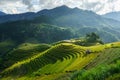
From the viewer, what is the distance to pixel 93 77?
39.2m

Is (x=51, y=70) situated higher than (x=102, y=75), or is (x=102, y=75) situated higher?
(x=102, y=75)

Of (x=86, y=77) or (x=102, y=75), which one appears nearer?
(x=102, y=75)

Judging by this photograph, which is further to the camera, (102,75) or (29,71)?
(29,71)

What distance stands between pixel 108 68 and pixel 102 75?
5.93 ft

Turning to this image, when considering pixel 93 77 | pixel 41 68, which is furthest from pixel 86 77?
pixel 41 68

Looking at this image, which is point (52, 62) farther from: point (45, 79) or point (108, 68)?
point (108, 68)

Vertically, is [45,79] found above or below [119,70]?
below

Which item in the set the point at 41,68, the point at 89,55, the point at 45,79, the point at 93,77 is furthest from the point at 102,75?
the point at 41,68

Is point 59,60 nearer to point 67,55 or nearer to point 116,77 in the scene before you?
point 67,55

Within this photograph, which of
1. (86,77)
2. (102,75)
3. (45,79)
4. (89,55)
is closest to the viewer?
(102,75)

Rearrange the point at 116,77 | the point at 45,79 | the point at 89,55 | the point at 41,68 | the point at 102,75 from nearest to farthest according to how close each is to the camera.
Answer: the point at 116,77
the point at 102,75
the point at 45,79
the point at 89,55
the point at 41,68

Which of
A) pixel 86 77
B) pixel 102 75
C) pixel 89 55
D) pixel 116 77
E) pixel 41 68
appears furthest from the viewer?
pixel 41 68

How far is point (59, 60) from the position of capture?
7598 inches

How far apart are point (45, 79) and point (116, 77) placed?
110 m
